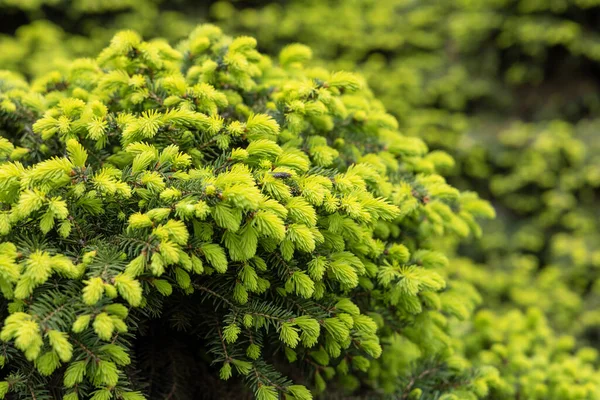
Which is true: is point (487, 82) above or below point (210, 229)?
below

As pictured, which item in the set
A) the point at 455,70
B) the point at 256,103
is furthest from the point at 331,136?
the point at 455,70

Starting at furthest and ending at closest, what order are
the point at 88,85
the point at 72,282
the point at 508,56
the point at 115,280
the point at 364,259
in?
1. the point at 508,56
2. the point at 88,85
3. the point at 364,259
4. the point at 72,282
5. the point at 115,280

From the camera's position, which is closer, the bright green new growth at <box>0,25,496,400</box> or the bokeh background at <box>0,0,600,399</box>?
the bright green new growth at <box>0,25,496,400</box>

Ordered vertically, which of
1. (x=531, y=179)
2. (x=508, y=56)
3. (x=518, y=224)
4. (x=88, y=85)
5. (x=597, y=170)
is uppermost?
(x=88, y=85)

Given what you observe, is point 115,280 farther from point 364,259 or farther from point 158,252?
point 364,259

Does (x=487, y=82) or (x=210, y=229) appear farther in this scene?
(x=487, y=82)

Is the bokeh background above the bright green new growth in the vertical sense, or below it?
below
